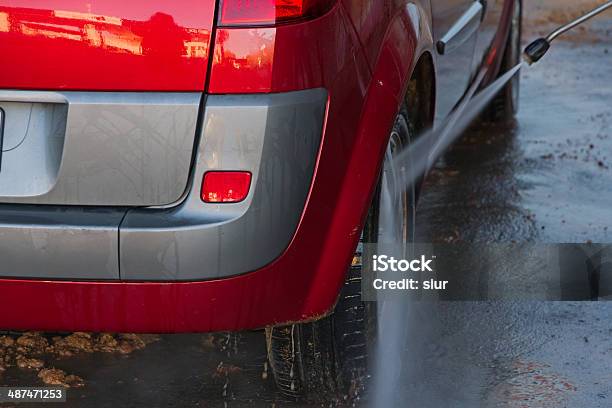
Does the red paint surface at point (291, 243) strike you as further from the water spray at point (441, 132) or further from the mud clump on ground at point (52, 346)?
the mud clump on ground at point (52, 346)

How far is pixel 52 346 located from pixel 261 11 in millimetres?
1621

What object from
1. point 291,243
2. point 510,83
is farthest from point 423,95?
point 510,83

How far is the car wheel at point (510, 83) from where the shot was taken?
6246 millimetres

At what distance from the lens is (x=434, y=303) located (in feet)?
13.2

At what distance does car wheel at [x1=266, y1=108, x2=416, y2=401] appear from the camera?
3.00 m

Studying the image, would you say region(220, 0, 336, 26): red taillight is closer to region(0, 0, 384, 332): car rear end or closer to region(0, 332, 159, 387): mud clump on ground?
region(0, 0, 384, 332): car rear end

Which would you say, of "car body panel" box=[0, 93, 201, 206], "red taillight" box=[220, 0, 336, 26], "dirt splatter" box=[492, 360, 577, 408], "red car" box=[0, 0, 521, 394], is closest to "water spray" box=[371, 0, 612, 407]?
"dirt splatter" box=[492, 360, 577, 408]

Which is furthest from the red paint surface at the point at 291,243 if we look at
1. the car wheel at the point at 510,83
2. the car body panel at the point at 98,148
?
the car wheel at the point at 510,83

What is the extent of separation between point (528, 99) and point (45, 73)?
526 cm

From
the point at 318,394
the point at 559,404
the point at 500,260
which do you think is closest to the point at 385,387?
the point at 318,394

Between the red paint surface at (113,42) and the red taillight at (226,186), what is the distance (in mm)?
195

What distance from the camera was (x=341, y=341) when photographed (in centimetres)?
307

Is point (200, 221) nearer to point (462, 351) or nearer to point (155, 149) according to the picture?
point (155, 149)

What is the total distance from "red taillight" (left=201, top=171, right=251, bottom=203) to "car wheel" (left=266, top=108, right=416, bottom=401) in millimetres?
609
